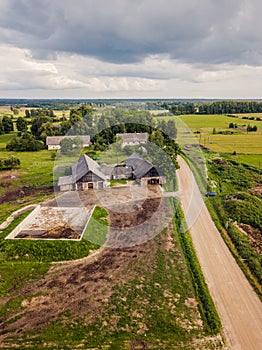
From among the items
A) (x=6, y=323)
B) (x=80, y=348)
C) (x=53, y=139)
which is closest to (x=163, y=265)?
(x=80, y=348)

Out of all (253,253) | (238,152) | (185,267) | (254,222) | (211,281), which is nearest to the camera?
(211,281)

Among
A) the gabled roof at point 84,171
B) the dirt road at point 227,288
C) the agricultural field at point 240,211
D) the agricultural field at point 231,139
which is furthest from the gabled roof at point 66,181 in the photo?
the agricultural field at point 231,139

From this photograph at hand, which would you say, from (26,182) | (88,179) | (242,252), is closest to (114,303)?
(242,252)

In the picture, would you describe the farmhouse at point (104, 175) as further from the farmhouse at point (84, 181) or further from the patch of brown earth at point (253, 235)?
the patch of brown earth at point (253, 235)

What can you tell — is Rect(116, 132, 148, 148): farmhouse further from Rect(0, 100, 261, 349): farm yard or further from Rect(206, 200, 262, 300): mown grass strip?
Rect(206, 200, 262, 300): mown grass strip

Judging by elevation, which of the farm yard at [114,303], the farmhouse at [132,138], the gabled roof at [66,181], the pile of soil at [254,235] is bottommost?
the farm yard at [114,303]

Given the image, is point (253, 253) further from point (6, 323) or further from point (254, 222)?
point (6, 323)

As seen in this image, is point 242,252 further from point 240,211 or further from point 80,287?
point 80,287

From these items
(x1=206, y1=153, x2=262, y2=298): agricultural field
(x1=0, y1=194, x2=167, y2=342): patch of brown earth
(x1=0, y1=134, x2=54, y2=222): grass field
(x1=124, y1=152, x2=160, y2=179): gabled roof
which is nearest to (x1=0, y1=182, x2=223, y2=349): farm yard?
(x1=0, y1=194, x2=167, y2=342): patch of brown earth
